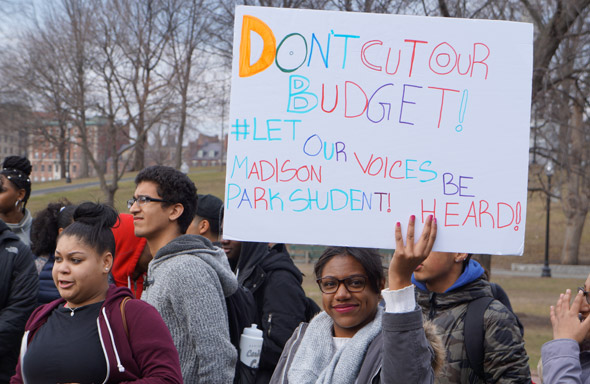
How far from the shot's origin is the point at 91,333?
268 centimetres

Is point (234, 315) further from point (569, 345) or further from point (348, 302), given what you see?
point (569, 345)

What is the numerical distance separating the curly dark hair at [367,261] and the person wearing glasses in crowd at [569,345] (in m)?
0.78

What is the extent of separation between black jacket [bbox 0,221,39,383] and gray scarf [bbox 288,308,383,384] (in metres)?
2.14

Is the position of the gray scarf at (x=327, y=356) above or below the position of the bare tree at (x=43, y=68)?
below

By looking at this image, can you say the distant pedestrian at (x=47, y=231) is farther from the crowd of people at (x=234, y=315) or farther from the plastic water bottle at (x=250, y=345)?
the plastic water bottle at (x=250, y=345)

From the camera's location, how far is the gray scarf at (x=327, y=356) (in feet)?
8.93

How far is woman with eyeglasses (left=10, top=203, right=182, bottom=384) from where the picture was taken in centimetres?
262

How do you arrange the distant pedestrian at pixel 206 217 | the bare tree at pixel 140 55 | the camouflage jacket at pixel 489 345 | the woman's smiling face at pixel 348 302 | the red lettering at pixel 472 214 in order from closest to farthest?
the red lettering at pixel 472 214 < the woman's smiling face at pixel 348 302 < the camouflage jacket at pixel 489 345 < the distant pedestrian at pixel 206 217 < the bare tree at pixel 140 55

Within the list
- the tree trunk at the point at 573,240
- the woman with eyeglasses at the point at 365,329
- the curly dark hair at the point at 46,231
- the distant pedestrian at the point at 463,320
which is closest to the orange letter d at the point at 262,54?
the woman with eyeglasses at the point at 365,329

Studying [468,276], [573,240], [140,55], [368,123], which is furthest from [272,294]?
[573,240]

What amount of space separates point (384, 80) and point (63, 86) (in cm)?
2341

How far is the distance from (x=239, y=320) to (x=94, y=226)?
1.23 metres

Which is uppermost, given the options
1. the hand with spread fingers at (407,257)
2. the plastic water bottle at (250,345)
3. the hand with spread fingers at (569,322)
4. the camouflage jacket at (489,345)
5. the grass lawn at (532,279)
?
the hand with spread fingers at (407,257)

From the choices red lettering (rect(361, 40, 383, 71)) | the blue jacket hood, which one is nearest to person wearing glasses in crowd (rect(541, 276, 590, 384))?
the blue jacket hood
